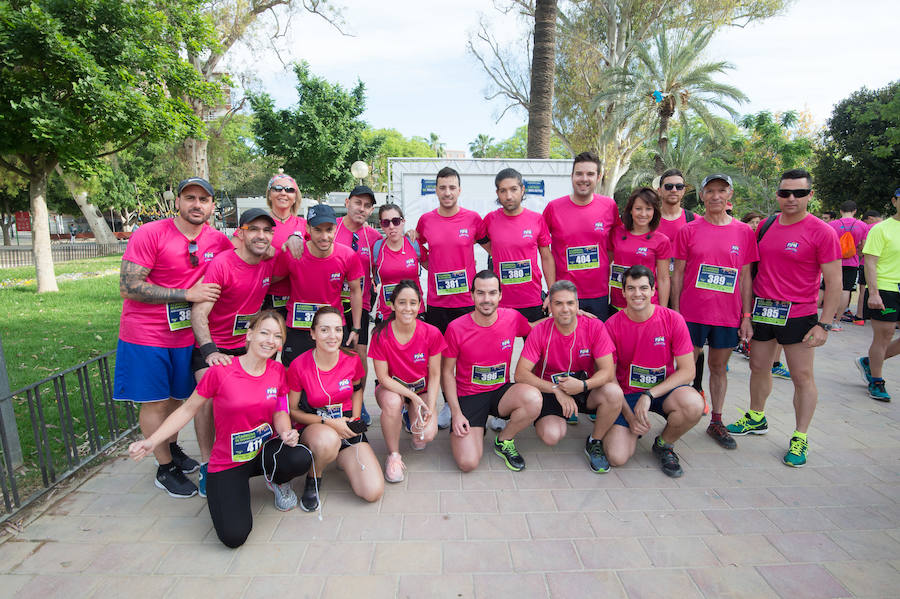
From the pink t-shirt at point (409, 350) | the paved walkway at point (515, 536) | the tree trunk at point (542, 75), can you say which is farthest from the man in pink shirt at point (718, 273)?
the tree trunk at point (542, 75)

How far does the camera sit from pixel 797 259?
3.86 metres

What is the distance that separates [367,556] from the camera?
275 centimetres

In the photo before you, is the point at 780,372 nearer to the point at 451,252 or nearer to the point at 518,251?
the point at 518,251

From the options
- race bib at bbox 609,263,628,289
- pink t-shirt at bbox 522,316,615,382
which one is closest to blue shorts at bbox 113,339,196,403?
pink t-shirt at bbox 522,316,615,382

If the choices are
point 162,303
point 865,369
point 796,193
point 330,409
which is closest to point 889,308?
point 865,369

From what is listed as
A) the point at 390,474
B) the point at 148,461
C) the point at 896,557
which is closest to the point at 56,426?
the point at 148,461

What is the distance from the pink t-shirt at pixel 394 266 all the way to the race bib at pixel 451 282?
209 millimetres

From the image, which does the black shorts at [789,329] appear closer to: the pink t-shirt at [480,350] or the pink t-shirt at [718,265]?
the pink t-shirt at [718,265]

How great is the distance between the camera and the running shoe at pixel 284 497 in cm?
325

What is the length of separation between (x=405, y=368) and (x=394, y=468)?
0.76m

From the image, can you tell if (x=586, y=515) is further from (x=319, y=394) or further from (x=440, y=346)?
(x=319, y=394)

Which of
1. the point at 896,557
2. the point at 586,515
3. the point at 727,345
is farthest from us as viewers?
the point at 727,345

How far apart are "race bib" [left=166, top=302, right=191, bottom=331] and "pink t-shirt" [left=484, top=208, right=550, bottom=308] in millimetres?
2490

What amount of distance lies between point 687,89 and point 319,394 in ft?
66.8
